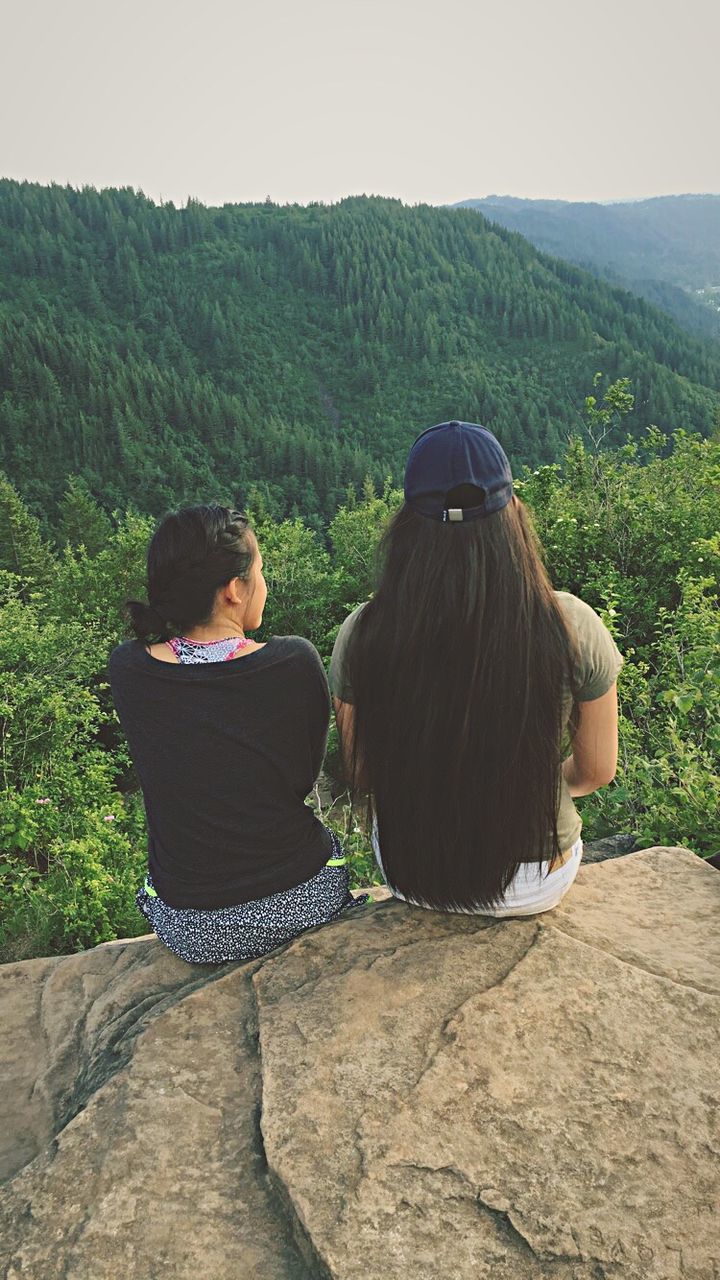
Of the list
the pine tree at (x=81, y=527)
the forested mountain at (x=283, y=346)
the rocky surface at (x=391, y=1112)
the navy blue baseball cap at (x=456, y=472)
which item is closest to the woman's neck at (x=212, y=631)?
the navy blue baseball cap at (x=456, y=472)

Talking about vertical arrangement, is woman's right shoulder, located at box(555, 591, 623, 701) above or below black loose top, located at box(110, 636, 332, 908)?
above

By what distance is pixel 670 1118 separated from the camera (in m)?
1.82

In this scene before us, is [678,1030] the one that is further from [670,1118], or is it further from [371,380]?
[371,380]

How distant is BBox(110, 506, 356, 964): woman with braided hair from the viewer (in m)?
2.32

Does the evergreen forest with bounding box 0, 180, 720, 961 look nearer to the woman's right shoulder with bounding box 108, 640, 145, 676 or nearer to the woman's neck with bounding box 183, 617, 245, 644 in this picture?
the woman's neck with bounding box 183, 617, 245, 644

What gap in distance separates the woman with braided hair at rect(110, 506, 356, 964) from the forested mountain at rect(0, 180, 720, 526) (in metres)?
69.7

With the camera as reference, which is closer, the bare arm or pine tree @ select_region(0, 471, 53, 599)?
the bare arm

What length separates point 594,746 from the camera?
2447 mm

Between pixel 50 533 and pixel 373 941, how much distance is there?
75605 millimetres

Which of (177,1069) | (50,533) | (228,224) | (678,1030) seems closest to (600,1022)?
(678,1030)

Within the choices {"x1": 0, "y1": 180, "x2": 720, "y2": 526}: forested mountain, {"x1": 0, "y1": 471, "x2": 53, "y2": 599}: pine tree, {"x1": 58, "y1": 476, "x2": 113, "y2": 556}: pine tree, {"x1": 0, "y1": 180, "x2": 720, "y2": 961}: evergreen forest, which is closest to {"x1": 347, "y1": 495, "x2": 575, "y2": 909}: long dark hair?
{"x1": 0, "y1": 180, "x2": 720, "y2": 961}: evergreen forest

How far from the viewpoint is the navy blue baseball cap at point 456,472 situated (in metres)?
2.00

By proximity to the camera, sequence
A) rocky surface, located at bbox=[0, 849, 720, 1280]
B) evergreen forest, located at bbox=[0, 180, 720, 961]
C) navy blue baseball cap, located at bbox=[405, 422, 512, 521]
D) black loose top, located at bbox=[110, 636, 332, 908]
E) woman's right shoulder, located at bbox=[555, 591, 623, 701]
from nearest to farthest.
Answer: rocky surface, located at bbox=[0, 849, 720, 1280], navy blue baseball cap, located at bbox=[405, 422, 512, 521], woman's right shoulder, located at bbox=[555, 591, 623, 701], black loose top, located at bbox=[110, 636, 332, 908], evergreen forest, located at bbox=[0, 180, 720, 961]

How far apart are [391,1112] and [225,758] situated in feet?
3.41
